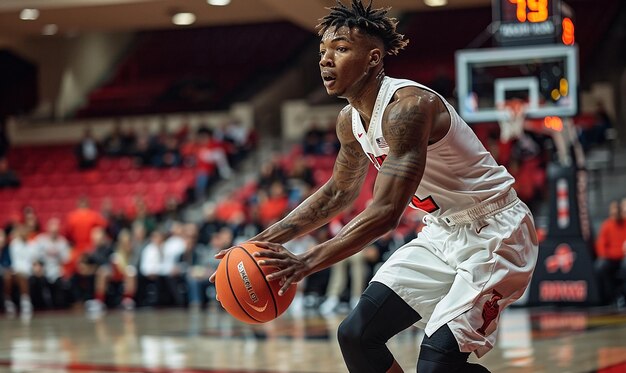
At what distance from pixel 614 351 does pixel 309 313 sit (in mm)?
5970

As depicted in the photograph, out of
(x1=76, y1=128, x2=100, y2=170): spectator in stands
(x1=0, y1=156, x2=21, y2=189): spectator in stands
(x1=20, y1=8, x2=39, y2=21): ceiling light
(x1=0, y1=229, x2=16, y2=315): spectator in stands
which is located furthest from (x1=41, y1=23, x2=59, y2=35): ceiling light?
(x1=0, y1=229, x2=16, y2=315): spectator in stands

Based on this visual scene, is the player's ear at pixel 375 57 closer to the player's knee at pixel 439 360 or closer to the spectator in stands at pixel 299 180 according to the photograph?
the player's knee at pixel 439 360

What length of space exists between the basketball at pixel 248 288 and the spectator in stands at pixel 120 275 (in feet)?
38.4

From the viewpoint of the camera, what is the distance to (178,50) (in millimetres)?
25750

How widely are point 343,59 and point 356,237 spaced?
711 mm

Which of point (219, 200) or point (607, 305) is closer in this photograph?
point (607, 305)

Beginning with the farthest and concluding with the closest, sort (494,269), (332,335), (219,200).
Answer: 1. (219,200)
2. (332,335)
3. (494,269)

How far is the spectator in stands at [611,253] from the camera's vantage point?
486 inches

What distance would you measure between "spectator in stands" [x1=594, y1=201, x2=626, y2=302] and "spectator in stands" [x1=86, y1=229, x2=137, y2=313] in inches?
272

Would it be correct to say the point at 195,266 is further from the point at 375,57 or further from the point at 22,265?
the point at 375,57

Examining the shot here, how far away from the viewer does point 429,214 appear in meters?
4.09

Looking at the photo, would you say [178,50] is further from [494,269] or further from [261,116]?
[494,269]

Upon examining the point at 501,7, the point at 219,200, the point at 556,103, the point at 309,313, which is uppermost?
the point at 501,7

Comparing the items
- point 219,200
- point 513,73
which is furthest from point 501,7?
point 219,200
